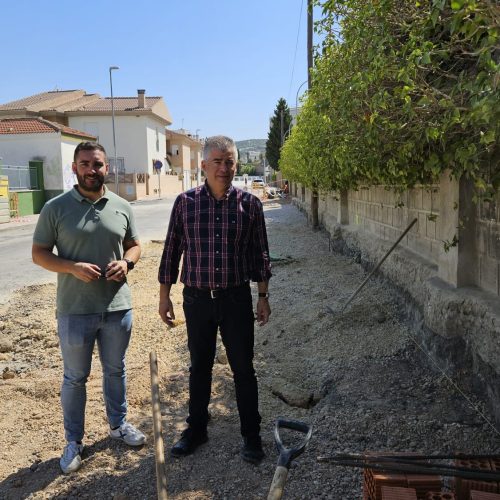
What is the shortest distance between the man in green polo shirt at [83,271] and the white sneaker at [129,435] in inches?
9.3

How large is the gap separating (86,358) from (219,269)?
970 mm

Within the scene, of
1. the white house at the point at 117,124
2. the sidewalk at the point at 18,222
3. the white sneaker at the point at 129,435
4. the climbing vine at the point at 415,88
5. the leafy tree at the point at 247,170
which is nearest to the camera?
the climbing vine at the point at 415,88

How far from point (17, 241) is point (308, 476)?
1428 centimetres

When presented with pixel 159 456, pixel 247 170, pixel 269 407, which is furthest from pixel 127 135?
pixel 247 170

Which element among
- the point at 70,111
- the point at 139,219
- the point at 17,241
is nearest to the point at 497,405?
the point at 17,241

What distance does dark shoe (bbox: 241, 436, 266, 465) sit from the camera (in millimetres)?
3014

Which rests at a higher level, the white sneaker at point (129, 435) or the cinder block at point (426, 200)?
the cinder block at point (426, 200)

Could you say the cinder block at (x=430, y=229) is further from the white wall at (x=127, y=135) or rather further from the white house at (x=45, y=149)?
the white wall at (x=127, y=135)

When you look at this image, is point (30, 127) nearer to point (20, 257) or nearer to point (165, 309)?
point (20, 257)

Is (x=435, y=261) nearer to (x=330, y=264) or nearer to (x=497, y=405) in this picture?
(x=497, y=405)

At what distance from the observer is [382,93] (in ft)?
8.95

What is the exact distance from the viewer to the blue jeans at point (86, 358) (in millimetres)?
3008

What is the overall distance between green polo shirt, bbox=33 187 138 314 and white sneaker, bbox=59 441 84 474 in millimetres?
829

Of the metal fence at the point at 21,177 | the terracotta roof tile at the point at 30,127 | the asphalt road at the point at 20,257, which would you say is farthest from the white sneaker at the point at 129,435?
the terracotta roof tile at the point at 30,127
